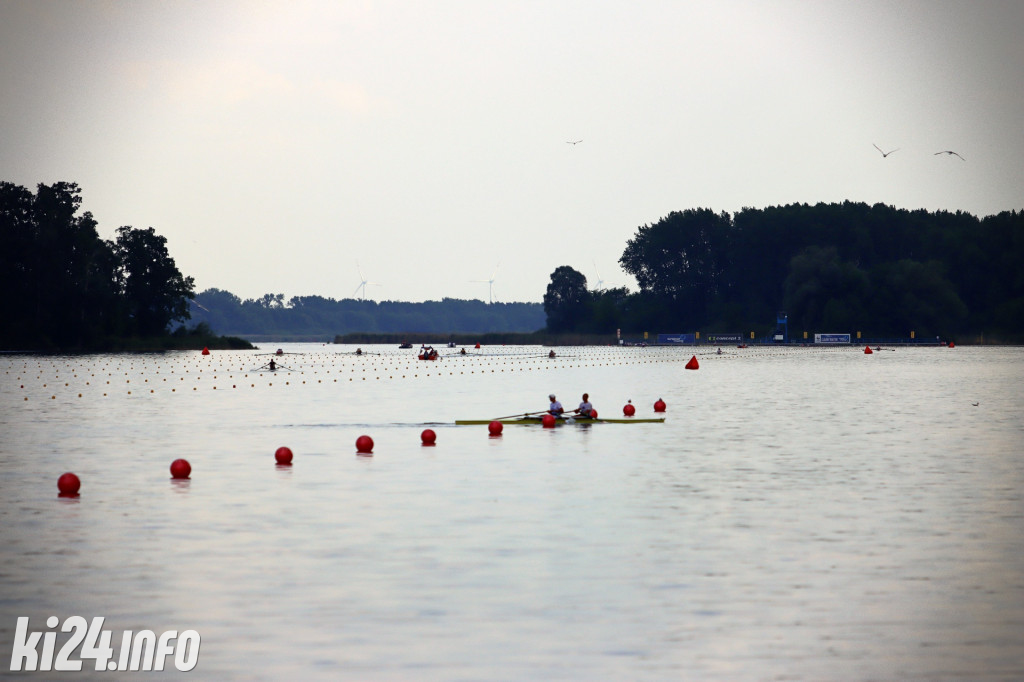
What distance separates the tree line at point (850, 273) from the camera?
165 meters

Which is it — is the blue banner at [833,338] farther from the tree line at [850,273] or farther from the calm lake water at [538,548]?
the calm lake water at [538,548]

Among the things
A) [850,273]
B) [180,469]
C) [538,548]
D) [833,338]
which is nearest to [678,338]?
[833,338]

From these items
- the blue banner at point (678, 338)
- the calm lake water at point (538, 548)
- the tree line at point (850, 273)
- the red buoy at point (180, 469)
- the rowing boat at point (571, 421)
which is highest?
the tree line at point (850, 273)

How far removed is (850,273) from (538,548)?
506 ft

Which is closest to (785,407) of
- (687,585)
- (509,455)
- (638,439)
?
(638,439)

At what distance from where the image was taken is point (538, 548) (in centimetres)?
1738

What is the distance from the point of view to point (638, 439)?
117 feet

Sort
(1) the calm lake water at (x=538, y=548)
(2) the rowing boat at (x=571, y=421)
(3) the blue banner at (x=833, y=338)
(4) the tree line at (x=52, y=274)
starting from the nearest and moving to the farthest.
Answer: (1) the calm lake water at (x=538, y=548)
(2) the rowing boat at (x=571, y=421)
(4) the tree line at (x=52, y=274)
(3) the blue banner at (x=833, y=338)

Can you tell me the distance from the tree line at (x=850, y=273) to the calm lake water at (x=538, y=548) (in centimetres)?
12916

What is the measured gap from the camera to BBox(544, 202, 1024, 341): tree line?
165 meters

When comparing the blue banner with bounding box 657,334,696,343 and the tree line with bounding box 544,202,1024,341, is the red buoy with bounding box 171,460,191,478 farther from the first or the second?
the blue banner with bounding box 657,334,696,343

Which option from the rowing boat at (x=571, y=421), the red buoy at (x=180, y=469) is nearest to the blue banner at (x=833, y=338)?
the rowing boat at (x=571, y=421)

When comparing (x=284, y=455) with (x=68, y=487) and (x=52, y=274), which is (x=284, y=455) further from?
(x=52, y=274)

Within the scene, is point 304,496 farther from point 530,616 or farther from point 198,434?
point 198,434
